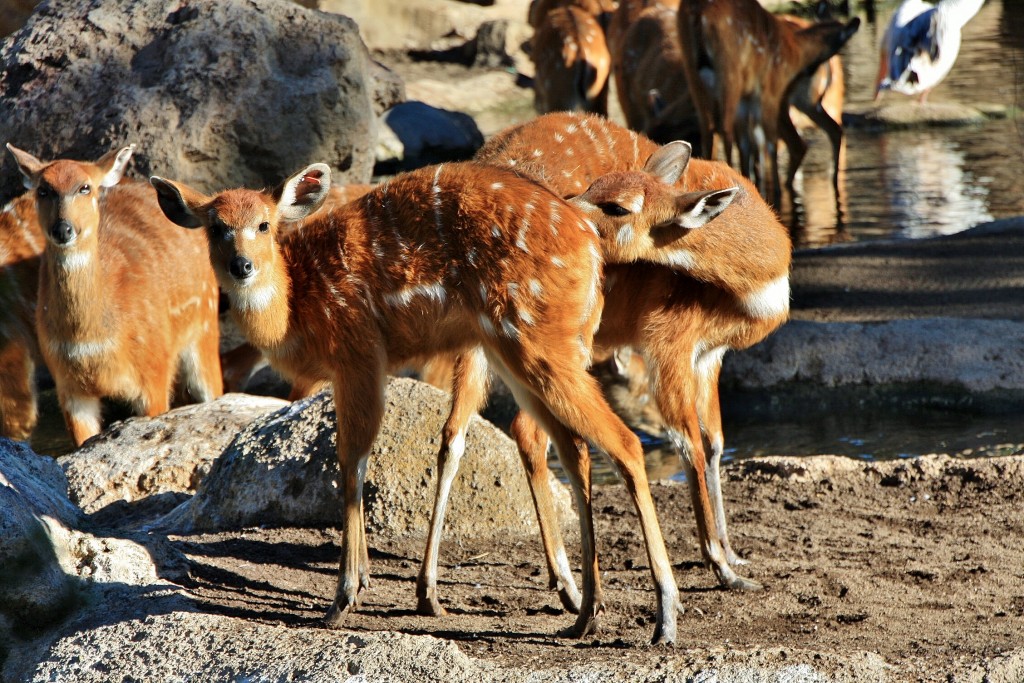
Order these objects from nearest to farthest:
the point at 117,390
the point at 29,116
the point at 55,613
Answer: the point at 55,613 → the point at 117,390 → the point at 29,116

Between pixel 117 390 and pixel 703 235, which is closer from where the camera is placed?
pixel 703 235

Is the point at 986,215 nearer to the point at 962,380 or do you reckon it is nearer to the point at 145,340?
the point at 962,380

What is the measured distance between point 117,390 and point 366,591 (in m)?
2.33

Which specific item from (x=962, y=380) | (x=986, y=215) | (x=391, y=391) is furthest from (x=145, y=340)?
(x=986, y=215)

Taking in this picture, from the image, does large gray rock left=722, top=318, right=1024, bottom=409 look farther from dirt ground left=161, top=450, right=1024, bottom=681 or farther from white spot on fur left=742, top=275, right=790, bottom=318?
white spot on fur left=742, top=275, right=790, bottom=318

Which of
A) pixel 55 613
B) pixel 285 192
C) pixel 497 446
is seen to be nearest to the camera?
pixel 55 613

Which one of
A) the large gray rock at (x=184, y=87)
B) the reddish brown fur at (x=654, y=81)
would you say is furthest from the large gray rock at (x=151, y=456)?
the reddish brown fur at (x=654, y=81)

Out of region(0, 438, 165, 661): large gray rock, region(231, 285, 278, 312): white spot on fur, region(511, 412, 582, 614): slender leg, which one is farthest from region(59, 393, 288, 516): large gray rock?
region(511, 412, 582, 614): slender leg

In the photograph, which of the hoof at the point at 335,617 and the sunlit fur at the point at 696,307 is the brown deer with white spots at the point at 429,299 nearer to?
the hoof at the point at 335,617

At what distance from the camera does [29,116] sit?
880cm

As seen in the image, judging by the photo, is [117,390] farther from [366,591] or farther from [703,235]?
[703,235]

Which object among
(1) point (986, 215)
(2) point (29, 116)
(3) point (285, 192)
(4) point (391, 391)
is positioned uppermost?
(3) point (285, 192)

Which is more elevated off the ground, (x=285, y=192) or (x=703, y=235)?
(x=285, y=192)

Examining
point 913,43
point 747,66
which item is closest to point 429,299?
point 747,66
